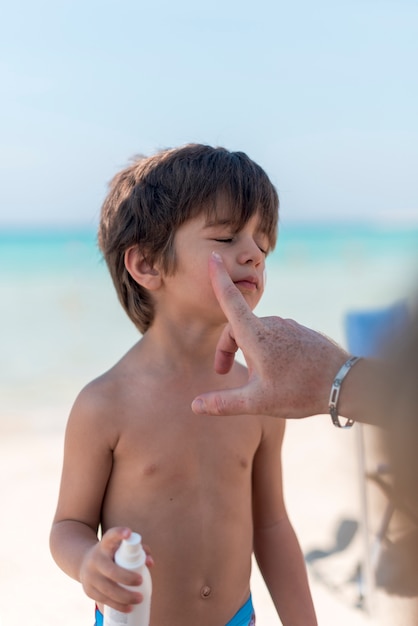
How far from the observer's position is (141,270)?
217 cm

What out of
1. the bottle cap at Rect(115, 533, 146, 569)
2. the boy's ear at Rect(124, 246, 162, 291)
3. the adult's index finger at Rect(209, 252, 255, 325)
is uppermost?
the boy's ear at Rect(124, 246, 162, 291)

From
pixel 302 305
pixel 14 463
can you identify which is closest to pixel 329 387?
pixel 14 463

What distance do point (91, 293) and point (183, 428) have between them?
13.5 metres

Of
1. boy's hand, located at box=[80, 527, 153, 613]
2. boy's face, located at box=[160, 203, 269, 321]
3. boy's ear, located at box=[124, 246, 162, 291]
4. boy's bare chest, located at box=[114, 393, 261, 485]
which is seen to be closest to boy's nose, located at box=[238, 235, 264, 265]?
boy's face, located at box=[160, 203, 269, 321]

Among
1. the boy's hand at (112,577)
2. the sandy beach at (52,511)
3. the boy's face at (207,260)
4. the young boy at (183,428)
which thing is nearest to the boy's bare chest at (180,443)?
the young boy at (183,428)

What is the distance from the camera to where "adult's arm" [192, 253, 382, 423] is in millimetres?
1340

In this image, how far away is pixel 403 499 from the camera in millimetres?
607

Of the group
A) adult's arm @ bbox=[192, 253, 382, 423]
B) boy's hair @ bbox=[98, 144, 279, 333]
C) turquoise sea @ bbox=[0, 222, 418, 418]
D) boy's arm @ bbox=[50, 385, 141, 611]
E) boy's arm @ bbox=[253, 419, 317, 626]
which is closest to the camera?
adult's arm @ bbox=[192, 253, 382, 423]

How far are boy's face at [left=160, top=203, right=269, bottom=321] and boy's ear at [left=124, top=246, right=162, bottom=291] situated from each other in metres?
0.04

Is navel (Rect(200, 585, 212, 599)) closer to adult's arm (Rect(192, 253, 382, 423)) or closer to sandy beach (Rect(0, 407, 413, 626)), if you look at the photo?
sandy beach (Rect(0, 407, 413, 626))

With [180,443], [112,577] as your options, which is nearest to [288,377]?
[112,577]

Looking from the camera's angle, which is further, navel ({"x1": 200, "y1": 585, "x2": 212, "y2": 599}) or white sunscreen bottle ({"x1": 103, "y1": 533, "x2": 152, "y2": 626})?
navel ({"x1": 200, "y1": 585, "x2": 212, "y2": 599})

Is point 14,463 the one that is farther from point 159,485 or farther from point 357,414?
point 357,414

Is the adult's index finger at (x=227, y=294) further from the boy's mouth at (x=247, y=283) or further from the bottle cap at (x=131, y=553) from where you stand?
the bottle cap at (x=131, y=553)
